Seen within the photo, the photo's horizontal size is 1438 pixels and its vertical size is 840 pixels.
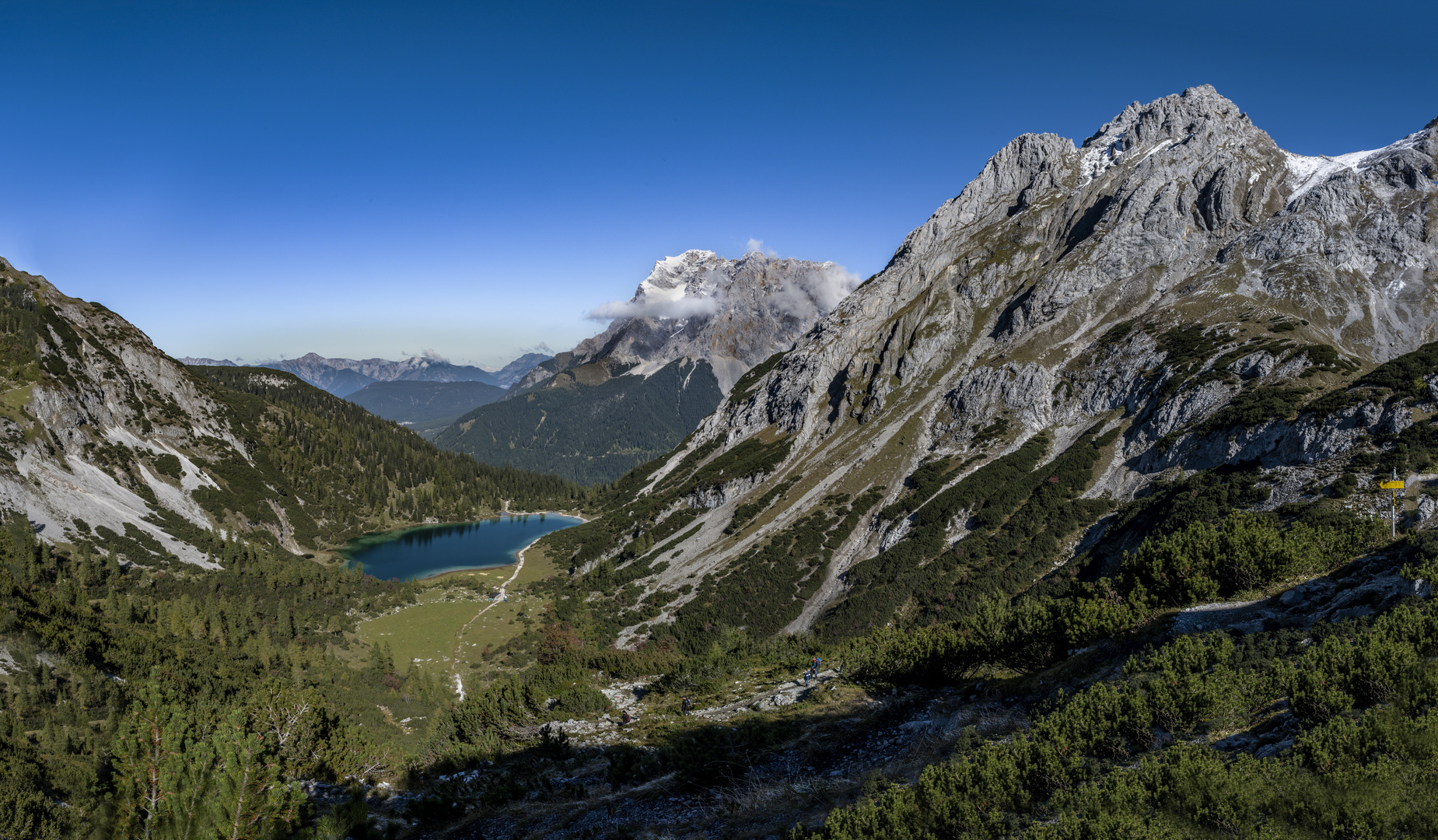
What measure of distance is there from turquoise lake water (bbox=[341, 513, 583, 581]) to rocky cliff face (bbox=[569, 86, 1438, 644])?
64993 millimetres

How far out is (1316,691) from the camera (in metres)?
14.7

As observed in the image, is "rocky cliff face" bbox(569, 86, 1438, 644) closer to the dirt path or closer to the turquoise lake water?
the dirt path

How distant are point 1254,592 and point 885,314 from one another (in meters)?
145

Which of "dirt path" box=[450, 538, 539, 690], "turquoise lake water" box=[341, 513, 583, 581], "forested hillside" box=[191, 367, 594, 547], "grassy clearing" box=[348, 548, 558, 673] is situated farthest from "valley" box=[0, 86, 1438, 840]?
"turquoise lake water" box=[341, 513, 583, 581]

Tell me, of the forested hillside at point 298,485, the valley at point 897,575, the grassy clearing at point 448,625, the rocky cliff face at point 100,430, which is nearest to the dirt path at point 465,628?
the grassy clearing at point 448,625

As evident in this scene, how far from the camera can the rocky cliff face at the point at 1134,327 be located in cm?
7719

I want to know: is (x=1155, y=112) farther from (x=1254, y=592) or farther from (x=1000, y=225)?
(x=1254, y=592)

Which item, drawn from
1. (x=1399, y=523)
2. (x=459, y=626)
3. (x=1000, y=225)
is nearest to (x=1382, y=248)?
(x=1000, y=225)

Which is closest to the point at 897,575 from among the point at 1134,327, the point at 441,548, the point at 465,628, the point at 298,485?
the point at 465,628

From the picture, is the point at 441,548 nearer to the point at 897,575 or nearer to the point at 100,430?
the point at 100,430

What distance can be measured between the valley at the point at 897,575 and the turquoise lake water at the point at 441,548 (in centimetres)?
902

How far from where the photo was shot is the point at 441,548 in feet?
545

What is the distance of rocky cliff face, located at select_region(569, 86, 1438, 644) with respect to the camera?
253ft

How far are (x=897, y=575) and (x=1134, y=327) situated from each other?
67081 mm
